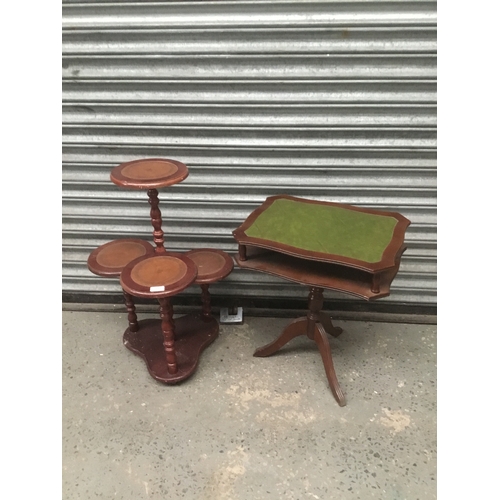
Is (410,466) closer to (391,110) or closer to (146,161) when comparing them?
(391,110)

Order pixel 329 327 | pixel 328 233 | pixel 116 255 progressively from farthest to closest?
pixel 329 327 → pixel 116 255 → pixel 328 233

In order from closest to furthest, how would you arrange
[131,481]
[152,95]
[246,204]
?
[131,481]
[152,95]
[246,204]

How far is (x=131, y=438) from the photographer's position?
2.12 metres

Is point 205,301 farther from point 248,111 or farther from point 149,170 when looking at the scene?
point 248,111

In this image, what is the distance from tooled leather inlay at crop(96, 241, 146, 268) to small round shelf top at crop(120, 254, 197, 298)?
7.4 inches

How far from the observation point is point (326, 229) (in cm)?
216

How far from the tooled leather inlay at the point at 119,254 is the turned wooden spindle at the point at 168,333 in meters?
0.38

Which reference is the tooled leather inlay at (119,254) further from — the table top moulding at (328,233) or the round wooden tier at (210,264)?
the table top moulding at (328,233)

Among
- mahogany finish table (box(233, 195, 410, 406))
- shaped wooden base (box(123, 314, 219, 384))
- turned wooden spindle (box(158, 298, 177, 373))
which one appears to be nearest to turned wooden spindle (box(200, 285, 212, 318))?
shaped wooden base (box(123, 314, 219, 384))

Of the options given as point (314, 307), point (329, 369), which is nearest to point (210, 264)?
point (314, 307)

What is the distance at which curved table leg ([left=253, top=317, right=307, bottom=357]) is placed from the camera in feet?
8.01

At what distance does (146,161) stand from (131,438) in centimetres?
139

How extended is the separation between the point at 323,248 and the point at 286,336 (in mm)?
689

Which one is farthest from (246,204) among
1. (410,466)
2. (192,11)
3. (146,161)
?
(410,466)
